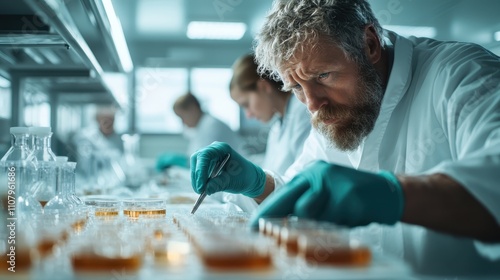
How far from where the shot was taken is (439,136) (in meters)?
1.39

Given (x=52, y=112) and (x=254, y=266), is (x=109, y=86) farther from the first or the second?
(x=254, y=266)

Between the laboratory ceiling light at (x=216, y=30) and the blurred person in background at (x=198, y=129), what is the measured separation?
2.41 feet

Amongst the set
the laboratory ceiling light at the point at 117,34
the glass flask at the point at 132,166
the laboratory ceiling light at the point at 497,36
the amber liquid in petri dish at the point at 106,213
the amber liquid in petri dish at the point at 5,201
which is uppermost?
the laboratory ceiling light at the point at 497,36

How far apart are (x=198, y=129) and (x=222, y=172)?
3093 millimetres

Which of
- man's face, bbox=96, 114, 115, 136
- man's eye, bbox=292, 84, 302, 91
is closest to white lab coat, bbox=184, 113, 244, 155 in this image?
man's face, bbox=96, 114, 115, 136

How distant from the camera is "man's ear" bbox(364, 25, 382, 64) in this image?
1573mm

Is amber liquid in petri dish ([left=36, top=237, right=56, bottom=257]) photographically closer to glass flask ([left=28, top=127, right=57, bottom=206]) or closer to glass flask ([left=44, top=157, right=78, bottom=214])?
glass flask ([left=44, top=157, right=78, bottom=214])

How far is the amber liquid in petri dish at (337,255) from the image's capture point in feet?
2.12

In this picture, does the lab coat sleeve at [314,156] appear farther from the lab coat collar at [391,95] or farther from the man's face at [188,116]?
the man's face at [188,116]

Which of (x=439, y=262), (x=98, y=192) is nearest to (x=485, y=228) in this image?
(x=439, y=262)

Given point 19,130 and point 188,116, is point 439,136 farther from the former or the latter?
point 188,116

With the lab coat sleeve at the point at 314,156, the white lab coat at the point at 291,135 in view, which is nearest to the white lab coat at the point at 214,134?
the white lab coat at the point at 291,135

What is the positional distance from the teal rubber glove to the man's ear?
0.60m

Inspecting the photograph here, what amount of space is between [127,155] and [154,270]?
556cm
